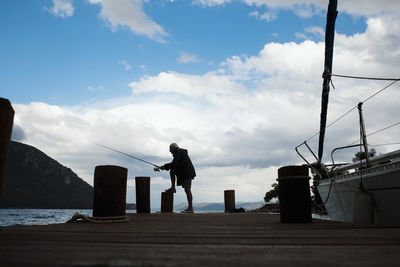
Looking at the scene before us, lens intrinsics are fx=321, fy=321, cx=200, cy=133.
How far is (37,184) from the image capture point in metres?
164

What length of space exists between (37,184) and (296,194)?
181660mm

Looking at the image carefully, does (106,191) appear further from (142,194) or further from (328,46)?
(328,46)

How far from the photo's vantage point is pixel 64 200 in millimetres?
164000

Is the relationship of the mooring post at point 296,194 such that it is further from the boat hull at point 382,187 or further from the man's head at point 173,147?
the man's head at point 173,147

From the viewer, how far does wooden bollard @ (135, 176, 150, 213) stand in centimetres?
980

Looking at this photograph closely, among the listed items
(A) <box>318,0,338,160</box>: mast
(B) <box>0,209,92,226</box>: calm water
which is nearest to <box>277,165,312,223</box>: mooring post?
(A) <box>318,0,338,160</box>: mast

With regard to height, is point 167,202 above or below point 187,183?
below

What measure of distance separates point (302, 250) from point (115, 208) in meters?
3.51

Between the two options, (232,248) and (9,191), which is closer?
(232,248)

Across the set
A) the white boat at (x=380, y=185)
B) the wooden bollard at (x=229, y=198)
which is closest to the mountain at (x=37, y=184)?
the wooden bollard at (x=229, y=198)

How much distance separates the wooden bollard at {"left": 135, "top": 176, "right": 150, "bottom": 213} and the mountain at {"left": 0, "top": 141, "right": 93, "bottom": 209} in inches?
6460

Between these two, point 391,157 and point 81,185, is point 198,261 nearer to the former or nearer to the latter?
point 391,157

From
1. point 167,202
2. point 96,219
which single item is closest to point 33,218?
point 167,202

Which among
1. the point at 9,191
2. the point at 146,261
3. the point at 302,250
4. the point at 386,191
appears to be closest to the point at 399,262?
the point at 302,250
